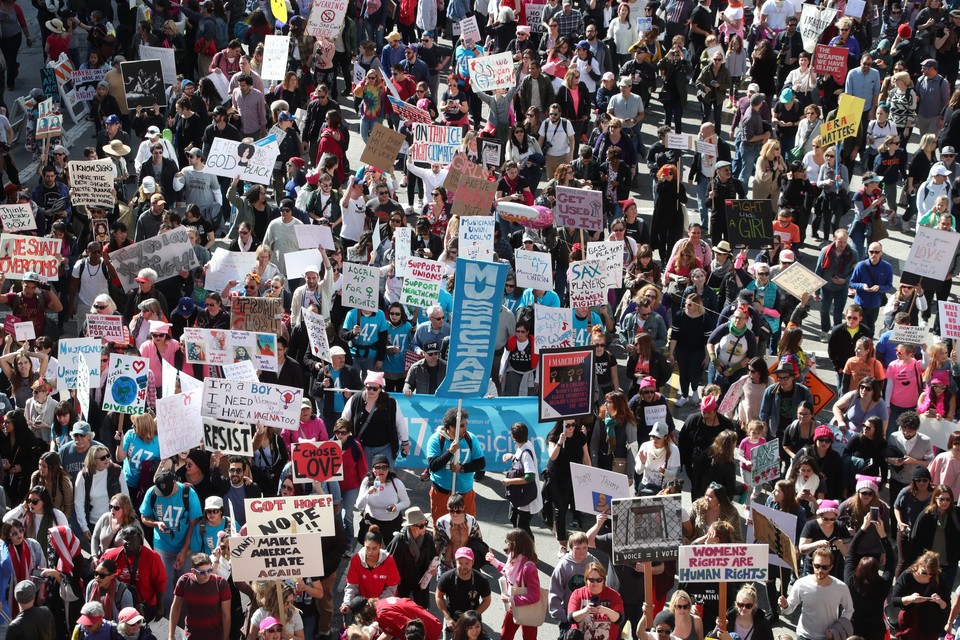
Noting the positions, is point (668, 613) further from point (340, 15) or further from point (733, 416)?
point (340, 15)

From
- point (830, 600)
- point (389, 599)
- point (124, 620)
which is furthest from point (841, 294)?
point (124, 620)

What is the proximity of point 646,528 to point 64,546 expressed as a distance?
5005mm

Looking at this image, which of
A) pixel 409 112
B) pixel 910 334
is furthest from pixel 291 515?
pixel 409 112

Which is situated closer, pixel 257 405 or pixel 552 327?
pixel 257 405

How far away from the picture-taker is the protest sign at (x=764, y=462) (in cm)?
1598

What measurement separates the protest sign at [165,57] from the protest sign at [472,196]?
7.32 meters

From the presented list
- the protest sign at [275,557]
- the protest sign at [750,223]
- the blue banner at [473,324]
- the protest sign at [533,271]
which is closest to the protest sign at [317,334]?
the blue banner at [473,324]

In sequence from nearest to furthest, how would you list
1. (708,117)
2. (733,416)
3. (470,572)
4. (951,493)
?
(470,572), (951,493), (733,416), (708,117)

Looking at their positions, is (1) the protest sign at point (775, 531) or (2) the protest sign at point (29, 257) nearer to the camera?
(1) the protest sign at point (775, 531)

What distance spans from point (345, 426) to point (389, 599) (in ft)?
8.03

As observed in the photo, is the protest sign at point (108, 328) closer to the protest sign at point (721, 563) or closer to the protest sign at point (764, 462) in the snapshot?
the protest sign at point (764, 462)

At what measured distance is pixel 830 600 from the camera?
45.8ft

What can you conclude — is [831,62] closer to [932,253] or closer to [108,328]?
[932,253]

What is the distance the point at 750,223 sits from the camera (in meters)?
21.2
